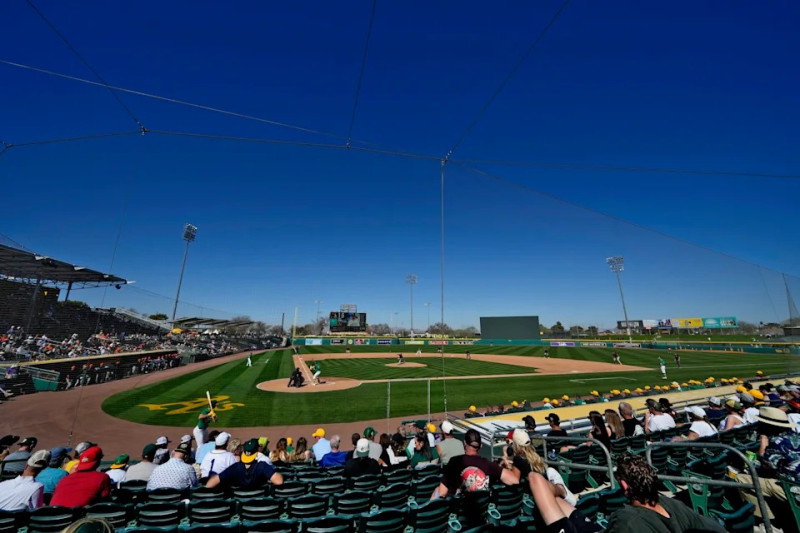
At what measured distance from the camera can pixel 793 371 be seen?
21.0 metres

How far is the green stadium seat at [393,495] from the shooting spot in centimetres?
A: 449

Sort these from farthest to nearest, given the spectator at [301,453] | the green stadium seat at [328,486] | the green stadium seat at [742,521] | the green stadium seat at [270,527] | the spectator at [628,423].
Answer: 1. the spectator at [301,453]
2. the spectator at [628,423]
3. the green stadium seat at [328,486]
4. the green stadium seat at [270,527]
5. the green stadium seat at [742,521]

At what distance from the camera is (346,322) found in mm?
80375

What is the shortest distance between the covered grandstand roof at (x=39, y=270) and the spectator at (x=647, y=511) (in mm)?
19553

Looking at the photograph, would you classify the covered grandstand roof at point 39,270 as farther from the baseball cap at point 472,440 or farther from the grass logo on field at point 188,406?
the baseball cap at point 472,440

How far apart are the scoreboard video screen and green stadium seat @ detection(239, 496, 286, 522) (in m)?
77.2

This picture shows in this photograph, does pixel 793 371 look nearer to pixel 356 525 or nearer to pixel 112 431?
pixel 356 525

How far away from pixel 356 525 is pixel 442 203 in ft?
26.4

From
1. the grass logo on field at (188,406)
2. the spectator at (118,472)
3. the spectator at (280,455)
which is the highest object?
the spectator at (118,472)

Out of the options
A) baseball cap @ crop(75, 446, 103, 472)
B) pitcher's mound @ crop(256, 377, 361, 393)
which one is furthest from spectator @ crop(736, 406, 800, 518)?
pitcher's mound @ crop(256, 377, 361, 393)

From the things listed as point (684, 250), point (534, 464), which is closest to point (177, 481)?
point (534, 464)

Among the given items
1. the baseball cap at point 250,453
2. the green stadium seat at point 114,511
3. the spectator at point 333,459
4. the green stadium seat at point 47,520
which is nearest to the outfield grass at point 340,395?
the spectator at point 333,459

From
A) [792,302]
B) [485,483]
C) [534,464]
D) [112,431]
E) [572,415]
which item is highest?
[792,302]

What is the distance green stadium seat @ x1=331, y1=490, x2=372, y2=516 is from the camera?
4258 mm
